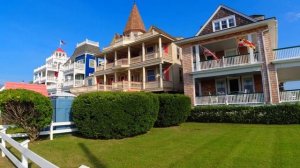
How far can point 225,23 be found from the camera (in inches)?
880

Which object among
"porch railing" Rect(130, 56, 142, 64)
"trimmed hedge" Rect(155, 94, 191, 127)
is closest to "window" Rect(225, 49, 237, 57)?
"trimmed hedge" Rect(155, 94, 191, 127)

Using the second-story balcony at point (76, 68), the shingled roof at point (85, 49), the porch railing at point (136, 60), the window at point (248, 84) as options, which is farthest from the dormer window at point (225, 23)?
the shingled roof at point (85, 49)

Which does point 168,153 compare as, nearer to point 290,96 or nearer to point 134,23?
point 290,96

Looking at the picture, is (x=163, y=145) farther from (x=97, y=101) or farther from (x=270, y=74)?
(x=270, y=74)

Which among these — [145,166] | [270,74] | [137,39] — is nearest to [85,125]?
[145,166]

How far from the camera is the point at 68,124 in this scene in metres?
11.7

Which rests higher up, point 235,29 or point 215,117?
point 235,29

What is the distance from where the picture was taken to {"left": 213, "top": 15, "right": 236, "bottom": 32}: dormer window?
21844 mm

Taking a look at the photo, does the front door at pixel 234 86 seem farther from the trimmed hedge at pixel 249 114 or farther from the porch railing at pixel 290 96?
the trimmed hedge at pixel 249 114

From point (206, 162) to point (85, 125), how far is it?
6597 millimetres

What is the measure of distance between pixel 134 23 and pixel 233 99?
23039 mm

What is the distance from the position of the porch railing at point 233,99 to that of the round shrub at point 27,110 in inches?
559

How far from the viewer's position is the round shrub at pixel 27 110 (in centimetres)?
967

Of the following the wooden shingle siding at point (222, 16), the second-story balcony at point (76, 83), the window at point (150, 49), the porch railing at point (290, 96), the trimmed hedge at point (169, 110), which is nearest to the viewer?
the trimmed hedge at point (169, 110)
